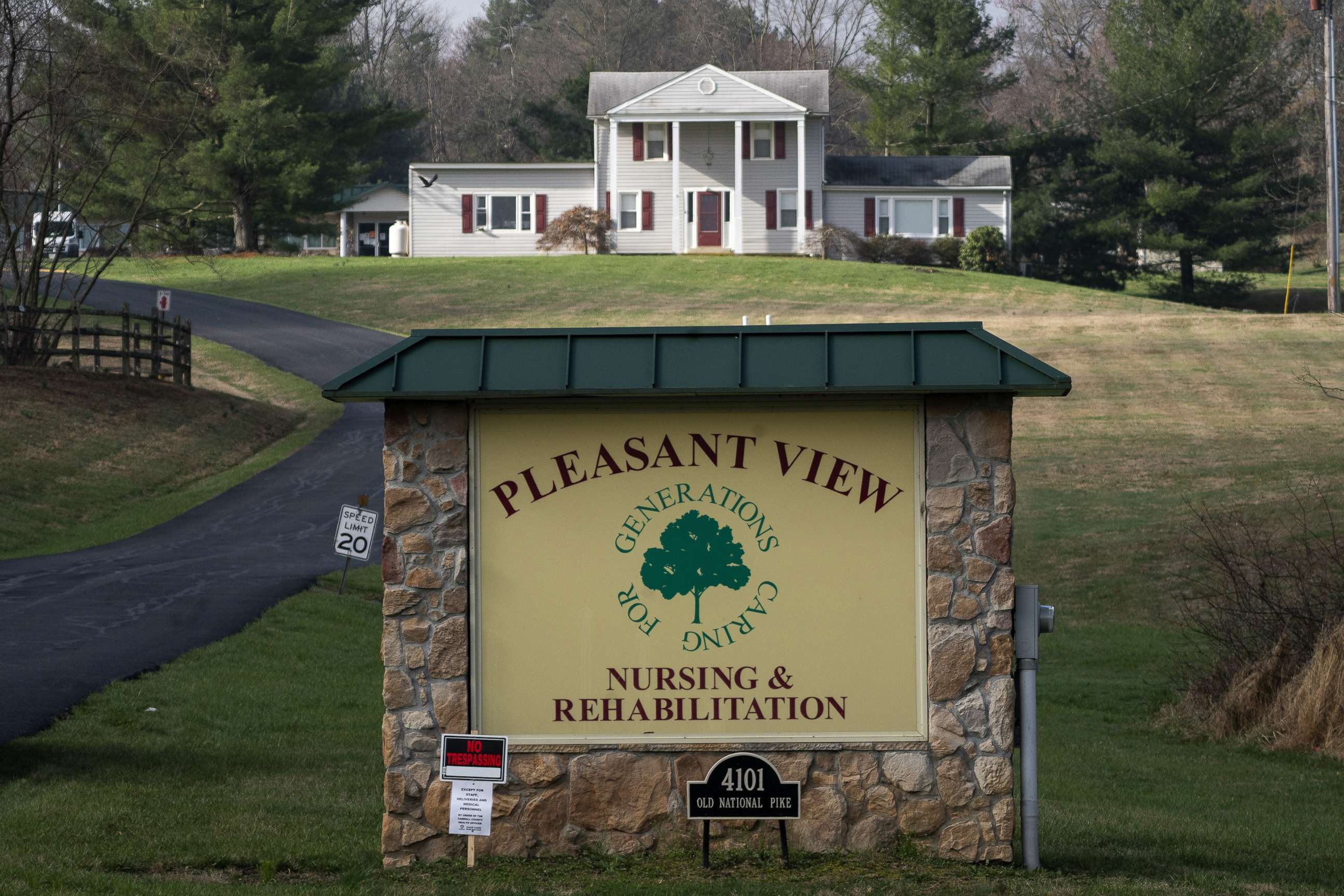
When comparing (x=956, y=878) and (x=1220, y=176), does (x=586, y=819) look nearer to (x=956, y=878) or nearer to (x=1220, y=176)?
(x=956, y=878)

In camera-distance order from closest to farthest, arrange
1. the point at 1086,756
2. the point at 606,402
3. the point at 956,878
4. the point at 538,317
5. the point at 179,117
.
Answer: the point at 956,878, the point at 606,402, the point at 1086,756, the point at 179,117, the point at 538,317

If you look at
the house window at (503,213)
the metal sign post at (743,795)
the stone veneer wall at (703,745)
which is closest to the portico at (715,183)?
the house window at (503,213)

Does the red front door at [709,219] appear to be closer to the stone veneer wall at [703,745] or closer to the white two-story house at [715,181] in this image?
the white two-story house at [715,181]

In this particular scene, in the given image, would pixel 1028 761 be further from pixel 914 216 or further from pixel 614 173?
pixel 914 216

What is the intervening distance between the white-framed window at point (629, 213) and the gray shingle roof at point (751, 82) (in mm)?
3269

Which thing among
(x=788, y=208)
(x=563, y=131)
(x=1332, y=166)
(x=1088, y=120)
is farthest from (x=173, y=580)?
(x=1088, y=120)

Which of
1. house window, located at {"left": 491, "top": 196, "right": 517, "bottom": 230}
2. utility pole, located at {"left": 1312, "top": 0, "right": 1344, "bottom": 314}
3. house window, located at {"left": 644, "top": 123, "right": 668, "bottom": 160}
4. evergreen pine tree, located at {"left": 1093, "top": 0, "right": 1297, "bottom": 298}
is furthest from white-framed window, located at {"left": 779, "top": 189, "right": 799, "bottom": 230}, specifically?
utility pole, located at {"left": 1312, "top": 0, "right": 1344, "bottom": 314}

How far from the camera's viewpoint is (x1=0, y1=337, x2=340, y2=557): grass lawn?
2250cm

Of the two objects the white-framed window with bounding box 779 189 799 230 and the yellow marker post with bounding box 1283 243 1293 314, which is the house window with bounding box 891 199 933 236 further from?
the yellow marker post with bounding box 1283 243 1293 314

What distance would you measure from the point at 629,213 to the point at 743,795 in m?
52.1

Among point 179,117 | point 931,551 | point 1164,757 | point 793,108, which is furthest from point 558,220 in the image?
point 931,551

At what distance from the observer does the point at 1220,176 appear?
194 ft

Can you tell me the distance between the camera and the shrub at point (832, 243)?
5584 cm

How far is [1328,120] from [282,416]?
30.4 metres
